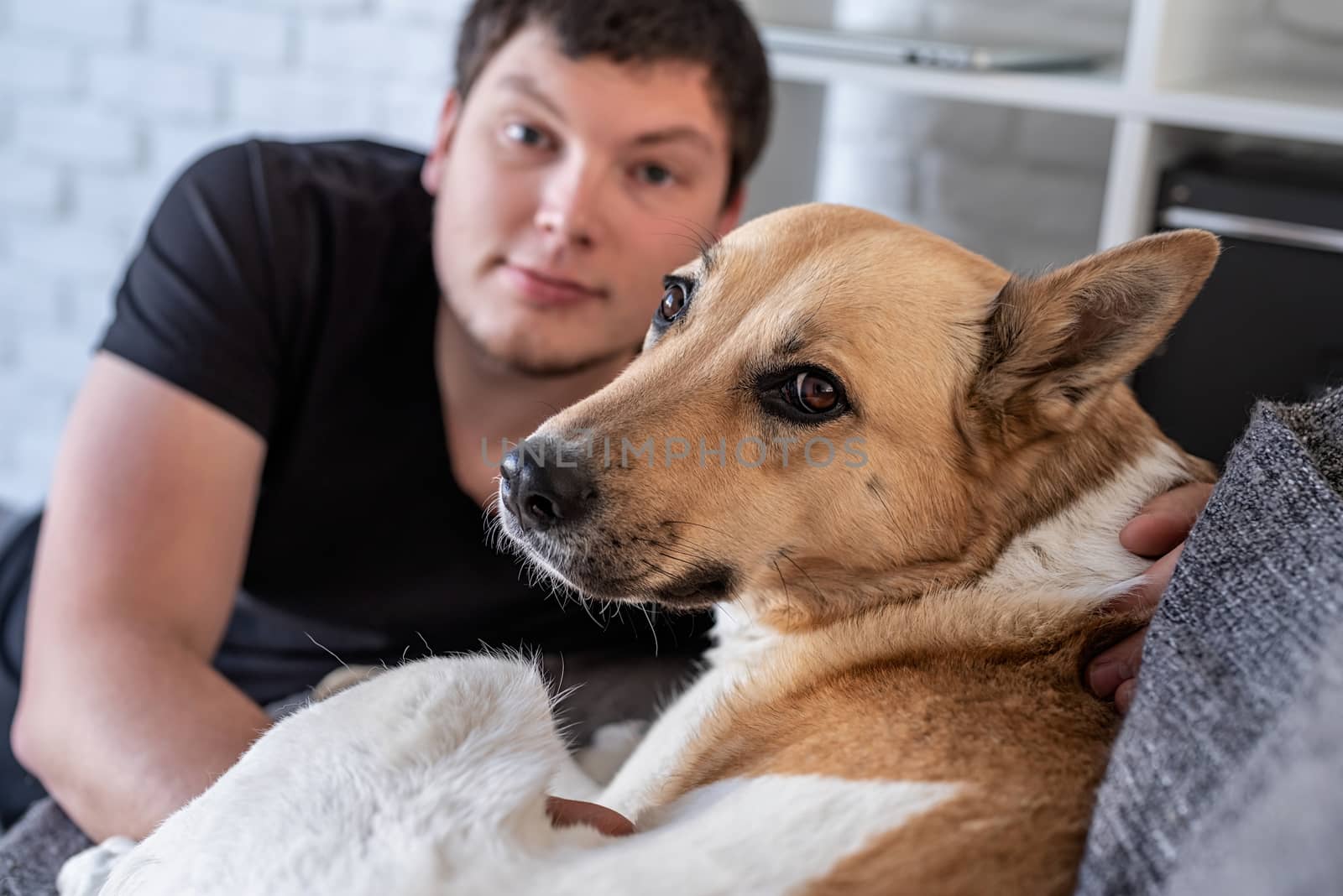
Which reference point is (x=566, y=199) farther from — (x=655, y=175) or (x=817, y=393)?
(x=817, y=393)

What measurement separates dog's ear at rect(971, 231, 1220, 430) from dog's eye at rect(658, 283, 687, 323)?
34cm

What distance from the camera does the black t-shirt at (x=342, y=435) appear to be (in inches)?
67.2

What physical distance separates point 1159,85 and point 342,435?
1.35 m

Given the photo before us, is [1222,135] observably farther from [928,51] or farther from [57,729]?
[57,729]

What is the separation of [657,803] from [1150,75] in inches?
53.7

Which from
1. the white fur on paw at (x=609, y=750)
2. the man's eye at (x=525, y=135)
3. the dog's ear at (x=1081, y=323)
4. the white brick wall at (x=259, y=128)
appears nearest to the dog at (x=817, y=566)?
the dog's ear at (x=1081, y=323)

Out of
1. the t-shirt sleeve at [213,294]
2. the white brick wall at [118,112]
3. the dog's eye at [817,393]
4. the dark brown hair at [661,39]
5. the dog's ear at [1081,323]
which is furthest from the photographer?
the white brick wall at [118,112]

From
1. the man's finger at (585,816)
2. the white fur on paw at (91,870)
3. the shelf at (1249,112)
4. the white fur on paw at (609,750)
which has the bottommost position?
the white fur on paw at (609,750)

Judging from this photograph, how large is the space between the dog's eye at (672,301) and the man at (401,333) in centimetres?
35

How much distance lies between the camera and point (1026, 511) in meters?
1.16

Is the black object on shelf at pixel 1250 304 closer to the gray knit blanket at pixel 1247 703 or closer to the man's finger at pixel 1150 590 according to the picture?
the man's finger at pixel 1150 590

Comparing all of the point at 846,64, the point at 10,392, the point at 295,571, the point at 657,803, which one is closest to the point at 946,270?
the point at 657,803

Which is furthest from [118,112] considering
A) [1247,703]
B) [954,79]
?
[1247,703]

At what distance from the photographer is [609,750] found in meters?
1.50
